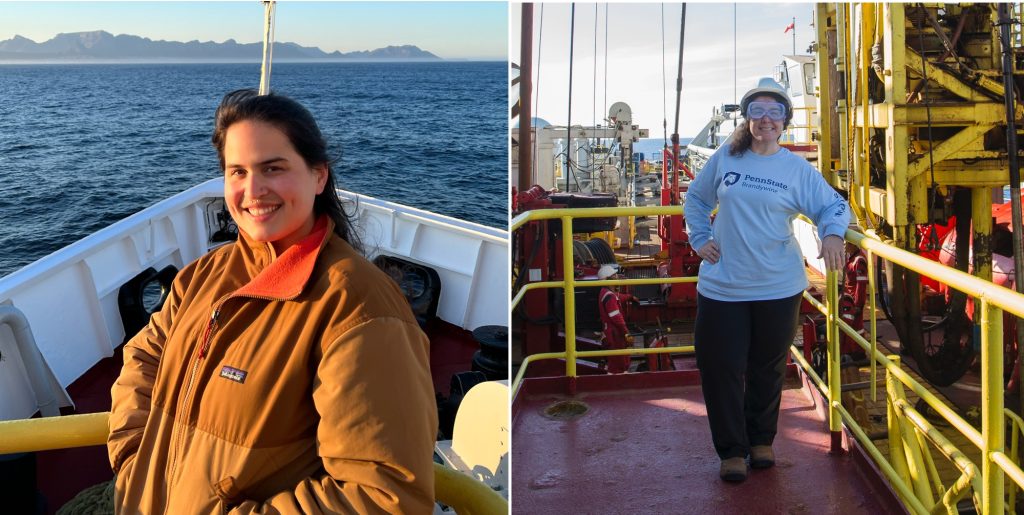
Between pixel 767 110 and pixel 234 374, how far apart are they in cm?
229

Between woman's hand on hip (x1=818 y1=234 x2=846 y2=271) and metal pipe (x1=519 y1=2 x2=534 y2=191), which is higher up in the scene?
metal pipe (x1=519 y1=2 x2=534 y2=191)

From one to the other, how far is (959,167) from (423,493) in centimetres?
709

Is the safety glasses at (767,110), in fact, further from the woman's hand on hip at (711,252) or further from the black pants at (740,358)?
the black pants at (740,358)

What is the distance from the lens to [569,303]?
4254 millimetres

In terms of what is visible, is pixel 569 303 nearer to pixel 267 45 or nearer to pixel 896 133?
pixel 267 45

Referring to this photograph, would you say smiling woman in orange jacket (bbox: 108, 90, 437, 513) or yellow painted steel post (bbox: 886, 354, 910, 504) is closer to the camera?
smiling woman in orange jacket (bbox: 108, 90, 437, 513)

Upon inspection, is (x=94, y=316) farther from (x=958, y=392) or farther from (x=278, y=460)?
(x=958, y=392)

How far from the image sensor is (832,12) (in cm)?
877

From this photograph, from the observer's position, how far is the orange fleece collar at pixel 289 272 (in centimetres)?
137

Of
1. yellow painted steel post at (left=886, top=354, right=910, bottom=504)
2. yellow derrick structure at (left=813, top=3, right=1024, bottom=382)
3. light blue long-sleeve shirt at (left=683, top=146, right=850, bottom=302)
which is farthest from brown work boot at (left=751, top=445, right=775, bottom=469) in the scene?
yellow derrick structure at (left=813, top=3, right=1024, bottom=382)

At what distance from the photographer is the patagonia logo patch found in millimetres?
1360

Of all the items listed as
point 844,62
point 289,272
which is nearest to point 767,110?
point 289,272

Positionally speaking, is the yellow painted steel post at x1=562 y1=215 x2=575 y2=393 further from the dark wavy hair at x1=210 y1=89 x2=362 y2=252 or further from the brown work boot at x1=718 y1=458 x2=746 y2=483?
the dark wavy hair at x1=210 y1=89 x2=362 y2=252

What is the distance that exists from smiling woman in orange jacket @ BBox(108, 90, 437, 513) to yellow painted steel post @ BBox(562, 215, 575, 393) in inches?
95.8
